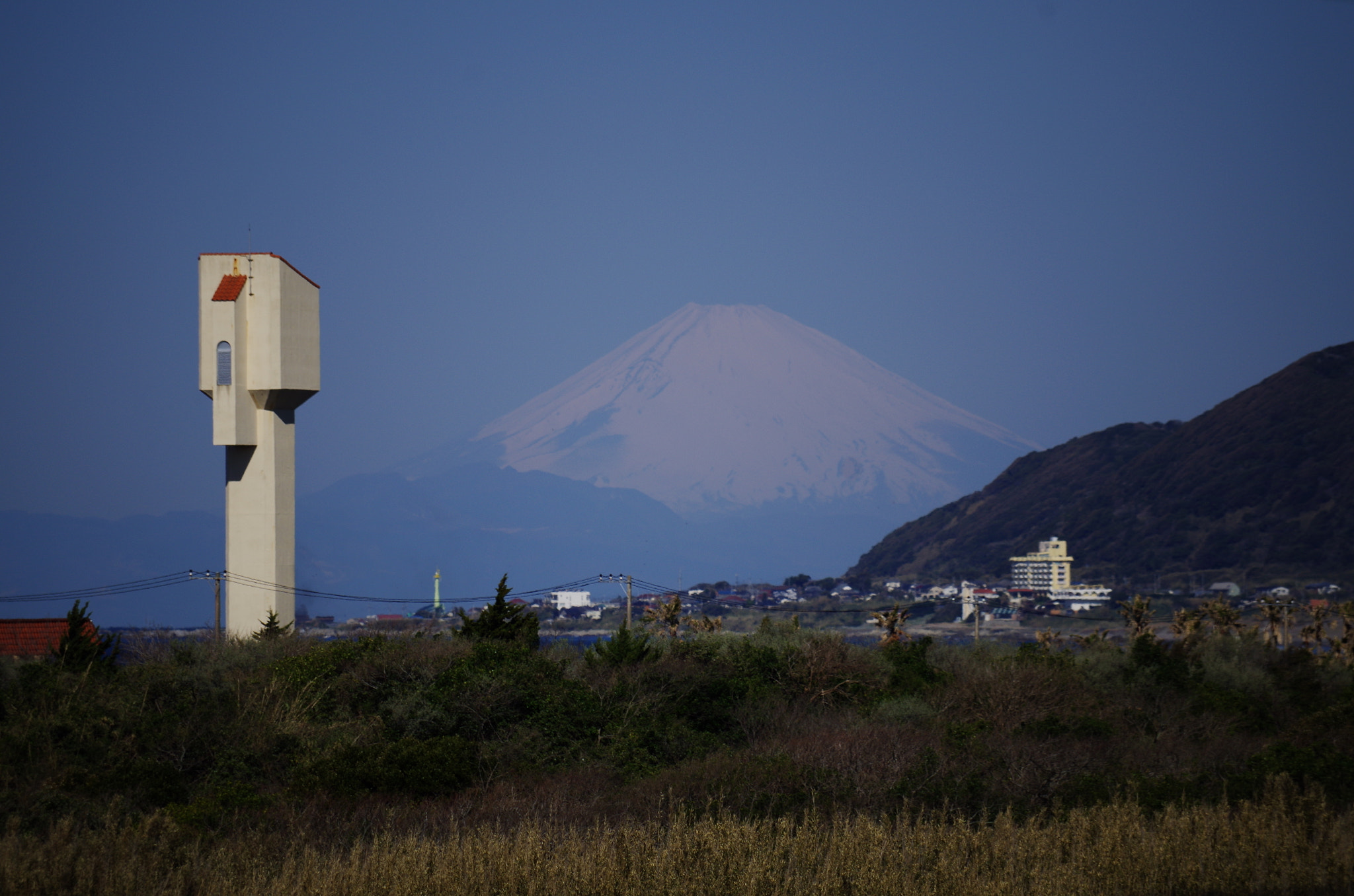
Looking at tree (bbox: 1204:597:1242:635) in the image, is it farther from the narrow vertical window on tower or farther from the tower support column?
the narrow vertical window on tower

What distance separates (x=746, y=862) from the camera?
1306cm

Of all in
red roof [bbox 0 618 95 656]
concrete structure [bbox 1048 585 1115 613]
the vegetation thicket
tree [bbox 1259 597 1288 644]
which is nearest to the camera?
the vegetation thicket

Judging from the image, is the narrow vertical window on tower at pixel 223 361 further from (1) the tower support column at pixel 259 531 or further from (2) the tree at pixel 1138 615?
(2) the tree at pixel 1138 615

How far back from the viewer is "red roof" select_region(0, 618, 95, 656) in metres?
41.4

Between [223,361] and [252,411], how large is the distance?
1881 mm

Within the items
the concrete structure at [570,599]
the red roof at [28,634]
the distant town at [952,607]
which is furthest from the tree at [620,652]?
the concrete structure at [570,599]

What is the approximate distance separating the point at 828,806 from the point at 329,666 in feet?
49.3

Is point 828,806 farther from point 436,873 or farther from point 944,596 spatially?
point 944,596

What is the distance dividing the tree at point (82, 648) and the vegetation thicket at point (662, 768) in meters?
0.37

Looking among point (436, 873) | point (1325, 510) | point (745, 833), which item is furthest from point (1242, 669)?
Result: point (1325, 510)

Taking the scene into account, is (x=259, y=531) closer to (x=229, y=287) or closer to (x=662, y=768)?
(x=229, y=287)

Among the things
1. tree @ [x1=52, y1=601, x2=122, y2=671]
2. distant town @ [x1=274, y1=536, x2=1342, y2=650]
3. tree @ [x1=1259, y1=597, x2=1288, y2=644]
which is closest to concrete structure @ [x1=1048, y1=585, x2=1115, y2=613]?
distant town @ [x1=274, y1=536, x2=1342, y2=650]

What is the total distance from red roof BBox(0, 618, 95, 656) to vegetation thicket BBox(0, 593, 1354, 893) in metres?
7.08

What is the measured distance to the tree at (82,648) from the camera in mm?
28203
